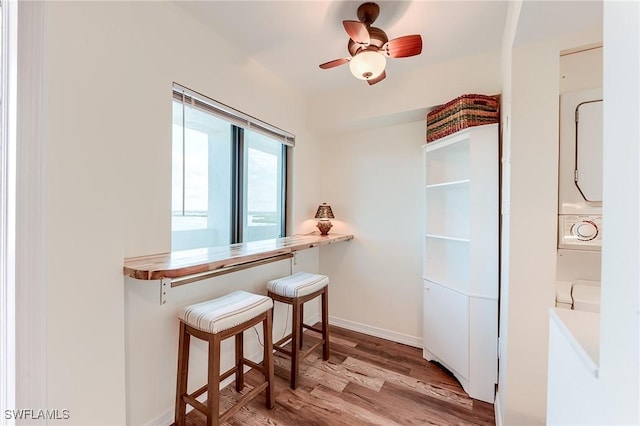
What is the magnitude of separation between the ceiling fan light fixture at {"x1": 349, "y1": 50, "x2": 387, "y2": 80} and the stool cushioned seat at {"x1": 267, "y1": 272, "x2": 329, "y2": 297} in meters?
1.53

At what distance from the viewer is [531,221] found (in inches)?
55.7

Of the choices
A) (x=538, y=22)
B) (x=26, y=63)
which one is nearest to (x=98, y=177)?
(x=26, y=63)

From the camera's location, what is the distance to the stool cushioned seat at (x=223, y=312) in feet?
4.52

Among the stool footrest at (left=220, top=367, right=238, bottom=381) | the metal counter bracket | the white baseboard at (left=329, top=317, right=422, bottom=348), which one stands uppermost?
the metal counter bracket

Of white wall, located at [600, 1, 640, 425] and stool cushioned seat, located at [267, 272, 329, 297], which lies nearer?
white wall, located at [600, 1, 640, 425]

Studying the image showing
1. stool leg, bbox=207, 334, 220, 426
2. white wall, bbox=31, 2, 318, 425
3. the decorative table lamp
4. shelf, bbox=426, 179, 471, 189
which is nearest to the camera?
white wall, bbox=31, 2, 318, 425

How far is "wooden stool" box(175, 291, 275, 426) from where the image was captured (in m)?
1.33

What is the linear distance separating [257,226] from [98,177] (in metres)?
1.44

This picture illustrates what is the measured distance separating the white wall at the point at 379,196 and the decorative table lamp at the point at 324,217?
0.52 ft

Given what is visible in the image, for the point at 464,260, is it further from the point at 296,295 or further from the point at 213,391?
the point at 213,391

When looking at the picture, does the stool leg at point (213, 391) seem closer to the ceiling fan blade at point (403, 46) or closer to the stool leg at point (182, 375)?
the stool leg at point (182, 375)

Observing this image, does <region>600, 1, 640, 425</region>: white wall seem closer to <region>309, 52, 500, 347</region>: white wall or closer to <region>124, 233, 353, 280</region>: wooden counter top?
<region>124, 233, 353, 280</region>: wooden counter top

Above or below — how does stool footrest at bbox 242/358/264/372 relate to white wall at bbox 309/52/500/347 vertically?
below

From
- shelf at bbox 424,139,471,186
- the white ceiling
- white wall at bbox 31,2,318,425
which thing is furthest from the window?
shelf at bbox 424,139,471,186
